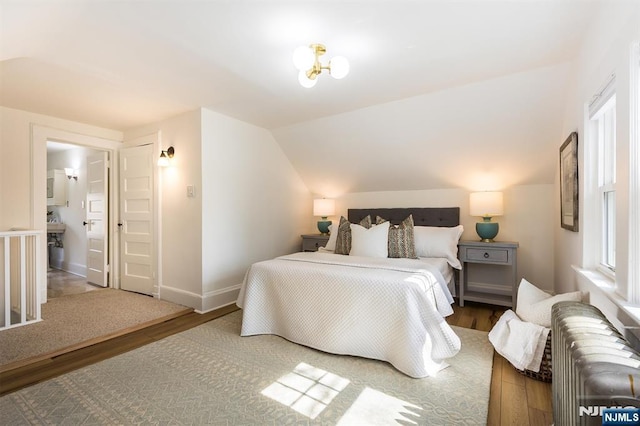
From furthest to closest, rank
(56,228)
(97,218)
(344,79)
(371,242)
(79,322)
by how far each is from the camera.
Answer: (56,228)
(97,218)
(371,242)
(79,322)
(344,79)

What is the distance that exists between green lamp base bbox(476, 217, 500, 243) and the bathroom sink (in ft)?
22.6

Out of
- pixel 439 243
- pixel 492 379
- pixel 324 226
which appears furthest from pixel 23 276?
pixel 439 243

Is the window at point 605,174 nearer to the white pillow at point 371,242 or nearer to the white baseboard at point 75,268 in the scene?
the white pillow at point 371,242

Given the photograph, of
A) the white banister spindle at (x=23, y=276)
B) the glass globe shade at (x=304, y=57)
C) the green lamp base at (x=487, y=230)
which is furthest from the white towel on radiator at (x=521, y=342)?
the white banister spindle at (x=23, y=276)

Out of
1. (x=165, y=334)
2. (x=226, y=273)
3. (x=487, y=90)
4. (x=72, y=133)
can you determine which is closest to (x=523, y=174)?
(x=487, y=90)

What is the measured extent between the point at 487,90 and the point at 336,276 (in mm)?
2193

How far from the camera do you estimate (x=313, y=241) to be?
440cm

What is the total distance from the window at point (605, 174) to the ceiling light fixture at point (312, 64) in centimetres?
153

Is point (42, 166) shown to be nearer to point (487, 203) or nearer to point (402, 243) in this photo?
point (402, 243)

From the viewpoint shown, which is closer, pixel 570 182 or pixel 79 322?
pixel 570 182

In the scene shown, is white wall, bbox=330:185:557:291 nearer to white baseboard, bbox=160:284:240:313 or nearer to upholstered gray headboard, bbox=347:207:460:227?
upholstered gray headboard, bbox=347:207:460:227

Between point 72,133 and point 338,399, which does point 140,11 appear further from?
point 72,133

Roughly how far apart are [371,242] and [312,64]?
1934mm

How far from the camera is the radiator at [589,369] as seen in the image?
84 cm
